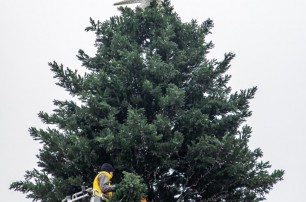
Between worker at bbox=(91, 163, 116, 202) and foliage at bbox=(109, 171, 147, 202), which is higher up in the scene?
worker at bbox=(91, 163, 116, 202)

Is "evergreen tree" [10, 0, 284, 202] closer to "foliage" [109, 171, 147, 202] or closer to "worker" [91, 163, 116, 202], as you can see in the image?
"worker" [91, 163, 116, 202]

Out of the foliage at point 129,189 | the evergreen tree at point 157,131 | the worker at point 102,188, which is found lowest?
the foliage at point 129,189

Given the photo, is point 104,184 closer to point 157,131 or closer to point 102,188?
point 102,188

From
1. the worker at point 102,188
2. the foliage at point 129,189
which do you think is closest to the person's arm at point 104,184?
the worker at point 102,188

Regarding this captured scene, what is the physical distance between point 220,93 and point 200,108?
116 cm

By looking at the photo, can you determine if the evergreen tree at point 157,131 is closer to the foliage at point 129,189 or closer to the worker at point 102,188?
the worker at point 102,188

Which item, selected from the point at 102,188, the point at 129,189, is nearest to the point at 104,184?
the point at 102,188

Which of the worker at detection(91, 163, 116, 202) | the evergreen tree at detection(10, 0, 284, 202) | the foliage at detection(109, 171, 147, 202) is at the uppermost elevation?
the evergreen tree at detection(10, 0, 284, 202)

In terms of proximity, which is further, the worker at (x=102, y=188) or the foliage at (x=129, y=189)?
the worker at (x=102, y=188)

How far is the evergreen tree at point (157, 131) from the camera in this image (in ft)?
36.2

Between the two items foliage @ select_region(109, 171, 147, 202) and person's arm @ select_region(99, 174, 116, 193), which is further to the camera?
person's arm @ select_region(99, 174, 116, 193)

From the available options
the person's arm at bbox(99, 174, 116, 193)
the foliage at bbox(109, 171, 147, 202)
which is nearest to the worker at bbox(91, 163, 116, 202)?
the person's arm at bbox(99, 174, 116, 193)

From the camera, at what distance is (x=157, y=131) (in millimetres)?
11633

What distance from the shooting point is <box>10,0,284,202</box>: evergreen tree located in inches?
434
